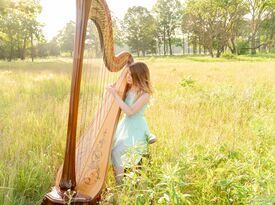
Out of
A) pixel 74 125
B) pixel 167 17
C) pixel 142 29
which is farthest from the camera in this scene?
pixel 167 17

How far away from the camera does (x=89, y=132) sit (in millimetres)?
3066

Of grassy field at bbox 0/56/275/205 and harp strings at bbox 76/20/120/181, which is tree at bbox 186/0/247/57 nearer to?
grassy field at bbox 0/56/275/205

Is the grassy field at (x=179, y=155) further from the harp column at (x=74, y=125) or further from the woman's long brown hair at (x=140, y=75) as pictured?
the woman's long brown hair at (x=140, y=75)

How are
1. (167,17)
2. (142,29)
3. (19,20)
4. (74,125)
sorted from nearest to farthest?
(74,125)
(19,20)
(142,29)
(167,17)

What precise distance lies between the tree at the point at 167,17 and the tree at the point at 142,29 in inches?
67.5

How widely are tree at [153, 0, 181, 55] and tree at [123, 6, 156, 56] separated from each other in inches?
67.5

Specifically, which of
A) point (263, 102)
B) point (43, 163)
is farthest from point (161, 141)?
point (263, 102)

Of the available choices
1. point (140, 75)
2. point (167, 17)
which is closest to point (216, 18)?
point (167, 17)

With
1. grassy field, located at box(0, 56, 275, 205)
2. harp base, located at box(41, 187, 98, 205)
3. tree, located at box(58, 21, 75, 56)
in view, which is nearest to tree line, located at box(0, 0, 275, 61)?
grassy field, located at box(0, 56, 275, 205)

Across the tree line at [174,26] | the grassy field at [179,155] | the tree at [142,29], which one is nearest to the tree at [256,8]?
the tree line at [174,26]

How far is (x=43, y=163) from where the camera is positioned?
10.4 ft

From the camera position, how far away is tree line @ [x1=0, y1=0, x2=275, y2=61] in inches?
1057

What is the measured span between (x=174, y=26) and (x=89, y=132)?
193ft

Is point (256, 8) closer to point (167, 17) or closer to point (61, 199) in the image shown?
point (167, 17)
